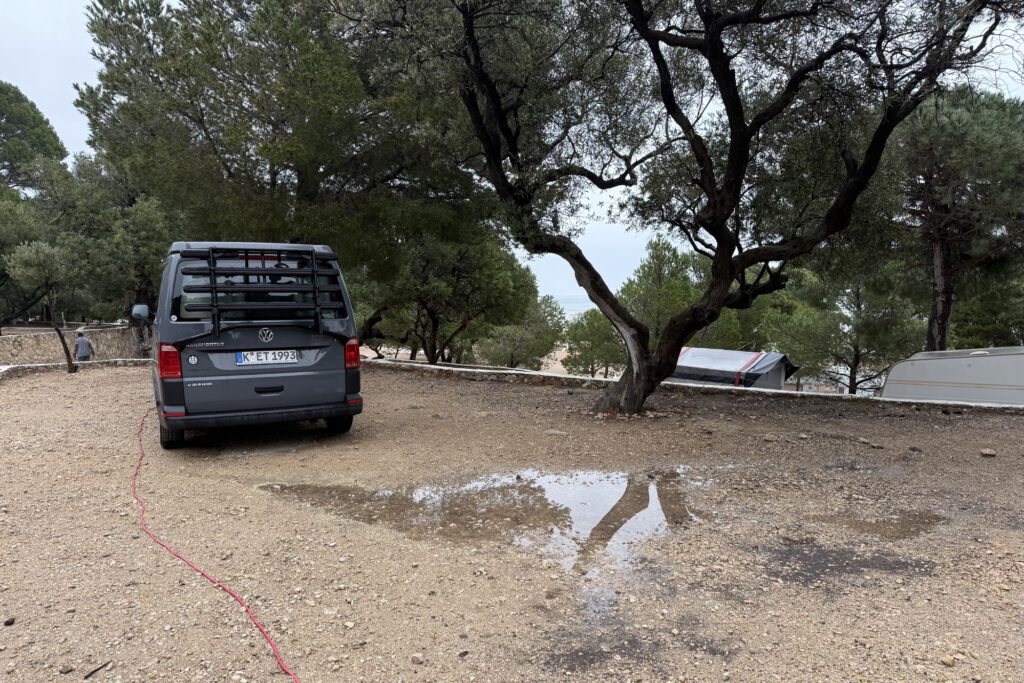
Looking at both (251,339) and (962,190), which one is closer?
(251,339)

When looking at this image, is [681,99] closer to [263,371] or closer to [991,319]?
[263,371]

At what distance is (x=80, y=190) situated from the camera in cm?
2248

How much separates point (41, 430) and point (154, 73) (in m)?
10.7

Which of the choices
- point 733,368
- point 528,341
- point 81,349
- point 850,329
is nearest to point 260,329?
point 81,349

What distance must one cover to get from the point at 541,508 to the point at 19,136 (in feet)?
173

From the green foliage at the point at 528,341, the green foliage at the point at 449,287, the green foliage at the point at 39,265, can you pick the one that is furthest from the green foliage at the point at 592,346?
the green foliage at the point at 39,265

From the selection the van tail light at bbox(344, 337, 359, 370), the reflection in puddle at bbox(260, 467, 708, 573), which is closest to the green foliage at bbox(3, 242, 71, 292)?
the van tail light at bbox(344, 337, 359, 370)

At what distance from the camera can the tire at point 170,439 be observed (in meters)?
5.93

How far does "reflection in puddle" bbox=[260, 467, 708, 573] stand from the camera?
375 cm

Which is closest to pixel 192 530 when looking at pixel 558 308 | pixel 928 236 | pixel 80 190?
pixel 928 236

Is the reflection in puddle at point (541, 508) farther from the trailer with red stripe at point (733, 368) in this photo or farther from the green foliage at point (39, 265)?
the green foliage at point (39, 265)

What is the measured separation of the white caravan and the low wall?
21.5m

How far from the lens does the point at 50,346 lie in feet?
72.9

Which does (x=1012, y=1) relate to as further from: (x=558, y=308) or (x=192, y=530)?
(x=558, y=308)
